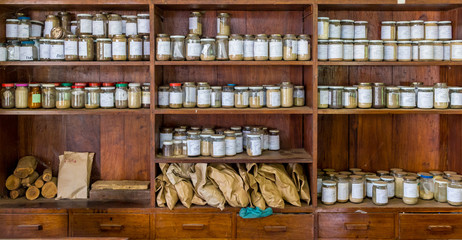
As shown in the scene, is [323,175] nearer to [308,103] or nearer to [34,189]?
[308,103]

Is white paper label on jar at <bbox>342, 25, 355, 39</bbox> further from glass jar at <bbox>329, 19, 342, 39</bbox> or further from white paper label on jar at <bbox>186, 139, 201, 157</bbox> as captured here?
white paper label on jar at <bbox>186, 139, 201, 157</bbox>

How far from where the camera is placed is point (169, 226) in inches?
106

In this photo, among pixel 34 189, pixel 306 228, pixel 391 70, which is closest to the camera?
pixel 306 228

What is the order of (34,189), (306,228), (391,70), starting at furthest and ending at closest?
(391,70), (34,189), (306,228)

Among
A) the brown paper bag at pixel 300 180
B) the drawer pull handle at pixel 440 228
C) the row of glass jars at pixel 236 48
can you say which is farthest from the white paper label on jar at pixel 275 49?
the drawer pull handle at pixel 440 228

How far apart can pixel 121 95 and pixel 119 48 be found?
28 cm

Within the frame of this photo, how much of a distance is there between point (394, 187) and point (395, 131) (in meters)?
0.41

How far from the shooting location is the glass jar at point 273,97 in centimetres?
275

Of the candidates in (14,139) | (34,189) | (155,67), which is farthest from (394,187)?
(14,139)

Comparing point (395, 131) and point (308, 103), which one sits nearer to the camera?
point (308, 103)

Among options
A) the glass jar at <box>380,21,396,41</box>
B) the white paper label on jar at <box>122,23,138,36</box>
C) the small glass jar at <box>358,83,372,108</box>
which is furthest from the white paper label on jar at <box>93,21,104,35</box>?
the glass jar at <box>380,21,396,41</box>

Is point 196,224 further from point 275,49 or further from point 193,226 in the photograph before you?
point 275,49

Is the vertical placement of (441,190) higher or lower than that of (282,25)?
lower

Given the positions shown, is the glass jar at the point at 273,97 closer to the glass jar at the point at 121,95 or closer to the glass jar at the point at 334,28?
the glass jar at the point at 334,28
